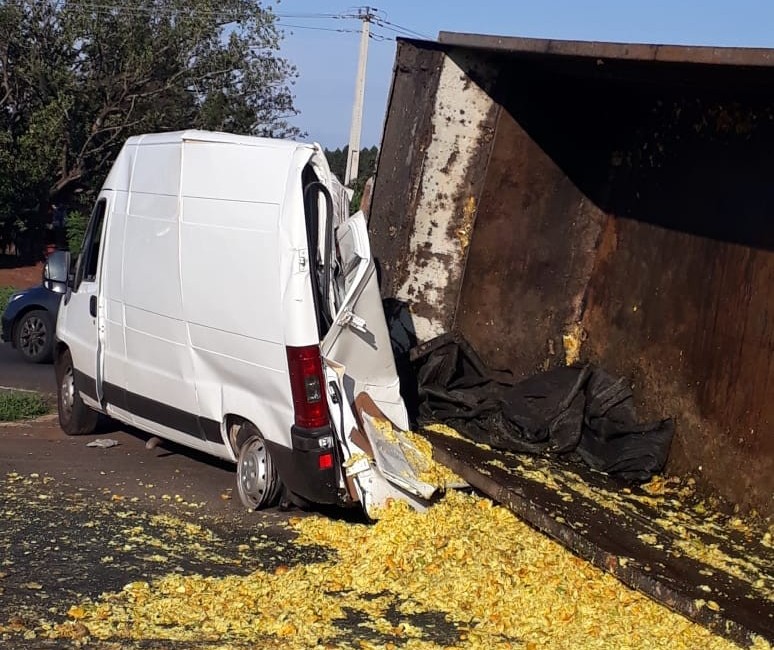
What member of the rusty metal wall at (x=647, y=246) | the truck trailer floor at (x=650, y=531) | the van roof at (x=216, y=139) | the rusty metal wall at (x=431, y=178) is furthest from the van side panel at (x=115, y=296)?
the rusty metal wall at (x=647, y=246)

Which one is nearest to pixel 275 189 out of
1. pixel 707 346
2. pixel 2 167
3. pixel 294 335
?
pixel 294 335

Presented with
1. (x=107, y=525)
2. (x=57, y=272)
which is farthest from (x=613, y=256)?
(x=57, y=272)

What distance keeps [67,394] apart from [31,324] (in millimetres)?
5629

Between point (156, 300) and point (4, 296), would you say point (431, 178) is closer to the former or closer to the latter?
point (156, 300)

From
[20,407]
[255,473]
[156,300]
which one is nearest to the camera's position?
[255,473]

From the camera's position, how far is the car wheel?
275 inches

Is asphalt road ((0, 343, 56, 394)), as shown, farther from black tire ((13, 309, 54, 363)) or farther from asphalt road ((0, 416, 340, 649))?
asphalt road ((0, 416, 340, 649))

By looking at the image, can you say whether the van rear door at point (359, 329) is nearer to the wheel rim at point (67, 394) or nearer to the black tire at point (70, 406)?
the black tire at point (70, 406)

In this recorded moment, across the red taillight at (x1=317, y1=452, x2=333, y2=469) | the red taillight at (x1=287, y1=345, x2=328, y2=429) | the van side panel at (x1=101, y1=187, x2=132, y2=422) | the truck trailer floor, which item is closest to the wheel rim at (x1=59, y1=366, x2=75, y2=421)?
the van side panel at (x1=101, y1=187, x2=132, y2=422)

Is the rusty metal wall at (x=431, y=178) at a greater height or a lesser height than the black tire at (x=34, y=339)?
greater

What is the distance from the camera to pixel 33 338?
14805 millimetres

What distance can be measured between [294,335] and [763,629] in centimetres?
301

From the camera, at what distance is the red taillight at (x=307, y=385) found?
633 cm

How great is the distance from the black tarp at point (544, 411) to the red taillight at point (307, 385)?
1.69 m
